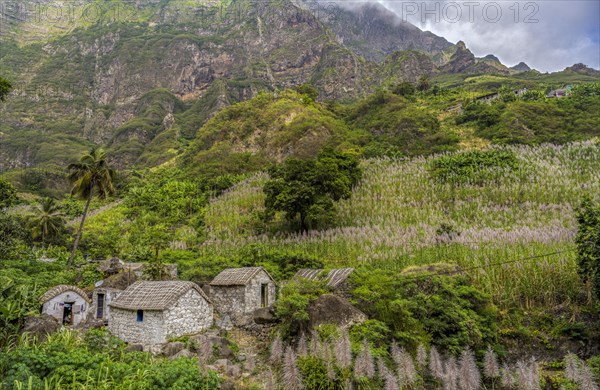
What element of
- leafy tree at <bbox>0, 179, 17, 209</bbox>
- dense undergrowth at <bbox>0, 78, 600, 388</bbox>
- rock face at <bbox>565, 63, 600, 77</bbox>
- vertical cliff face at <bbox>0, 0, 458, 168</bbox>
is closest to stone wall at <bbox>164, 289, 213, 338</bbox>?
dense undergrowth at <bbox>0, 78, 600, 388</bbox>

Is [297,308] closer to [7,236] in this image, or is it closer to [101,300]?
[101,300]

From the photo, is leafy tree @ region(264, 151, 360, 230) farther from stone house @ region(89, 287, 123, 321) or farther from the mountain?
the mountain

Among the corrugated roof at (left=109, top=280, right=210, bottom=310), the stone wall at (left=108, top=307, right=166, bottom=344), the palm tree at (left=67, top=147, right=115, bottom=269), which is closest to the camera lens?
the stone wall at (left=108, top=307, right=166, bottom=344)

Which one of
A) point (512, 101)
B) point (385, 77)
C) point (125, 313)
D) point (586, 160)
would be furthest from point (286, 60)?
point (125, 313)

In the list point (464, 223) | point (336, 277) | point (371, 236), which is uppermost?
point (464, 223)

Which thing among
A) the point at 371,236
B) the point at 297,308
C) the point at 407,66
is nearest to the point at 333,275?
the point at 297,308

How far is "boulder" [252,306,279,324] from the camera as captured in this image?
620 inches

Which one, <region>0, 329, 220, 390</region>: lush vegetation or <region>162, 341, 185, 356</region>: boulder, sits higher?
<region>0, 329, 220, 390</region>: lush vegetation

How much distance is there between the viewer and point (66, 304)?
61.9ft

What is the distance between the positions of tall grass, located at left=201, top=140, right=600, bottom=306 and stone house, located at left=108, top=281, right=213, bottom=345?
7.49m

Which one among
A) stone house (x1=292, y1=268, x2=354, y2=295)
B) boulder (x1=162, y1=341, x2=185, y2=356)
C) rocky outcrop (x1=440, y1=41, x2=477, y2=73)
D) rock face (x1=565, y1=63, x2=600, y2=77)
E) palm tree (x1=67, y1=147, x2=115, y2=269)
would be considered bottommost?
boulder (x1=162, y1=341, x2=185, y2=356)

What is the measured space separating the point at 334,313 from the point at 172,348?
568 cm

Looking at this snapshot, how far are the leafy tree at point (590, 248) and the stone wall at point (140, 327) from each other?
575 inches

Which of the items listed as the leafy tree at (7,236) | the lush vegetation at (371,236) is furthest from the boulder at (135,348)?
the leafy tree at (7,236)
